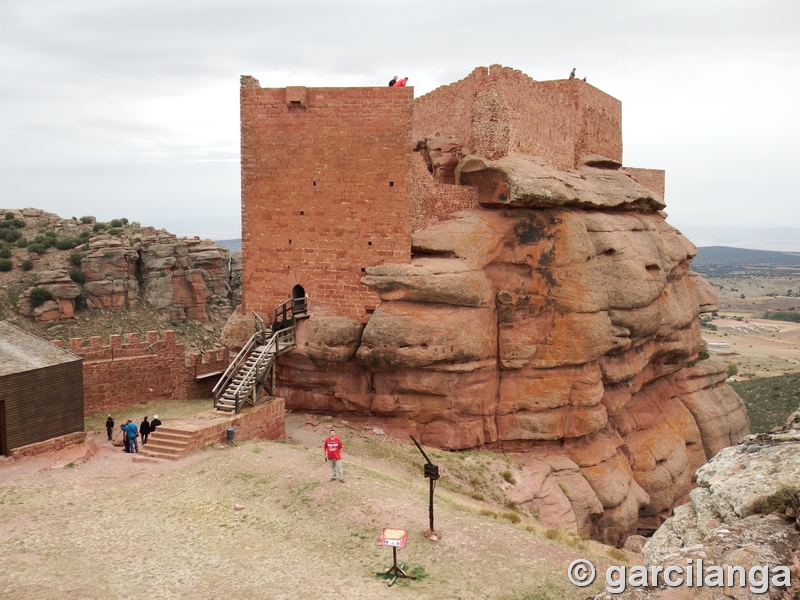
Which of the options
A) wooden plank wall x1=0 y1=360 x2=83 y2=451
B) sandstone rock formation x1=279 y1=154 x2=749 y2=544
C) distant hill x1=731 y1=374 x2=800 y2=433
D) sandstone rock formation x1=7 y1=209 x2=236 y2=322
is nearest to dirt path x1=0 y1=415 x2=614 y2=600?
wooden plank wall x1=0 y1=360 x2=83 y2=451

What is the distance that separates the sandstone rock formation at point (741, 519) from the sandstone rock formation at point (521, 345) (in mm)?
10613

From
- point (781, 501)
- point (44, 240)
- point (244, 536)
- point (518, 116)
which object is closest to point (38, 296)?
point (44, 240)

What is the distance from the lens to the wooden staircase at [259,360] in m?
18.1

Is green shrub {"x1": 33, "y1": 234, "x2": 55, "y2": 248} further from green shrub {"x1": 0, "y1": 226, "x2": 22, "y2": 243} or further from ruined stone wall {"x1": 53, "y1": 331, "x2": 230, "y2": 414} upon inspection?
ruined stone wall {"x1": 53, "y1": 331, "x2": 230, "y2": 414}

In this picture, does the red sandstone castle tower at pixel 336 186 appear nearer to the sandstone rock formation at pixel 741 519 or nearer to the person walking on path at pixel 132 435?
the person walking on path at pixel 132 435

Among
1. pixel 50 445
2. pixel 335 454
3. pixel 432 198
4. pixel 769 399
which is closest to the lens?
pixel 335 454

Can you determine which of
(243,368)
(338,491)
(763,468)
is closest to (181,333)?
(243,368)

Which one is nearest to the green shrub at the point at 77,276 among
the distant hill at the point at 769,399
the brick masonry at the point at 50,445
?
the brick masonry at the point at 50,445

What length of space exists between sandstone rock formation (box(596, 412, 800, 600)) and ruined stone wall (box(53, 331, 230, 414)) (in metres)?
17.6

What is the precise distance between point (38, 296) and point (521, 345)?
39.6 meters

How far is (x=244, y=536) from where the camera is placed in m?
11.6

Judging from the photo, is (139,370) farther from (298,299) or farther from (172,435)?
(172,435)

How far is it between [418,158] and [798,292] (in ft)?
529

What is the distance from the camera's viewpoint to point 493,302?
20.4m
